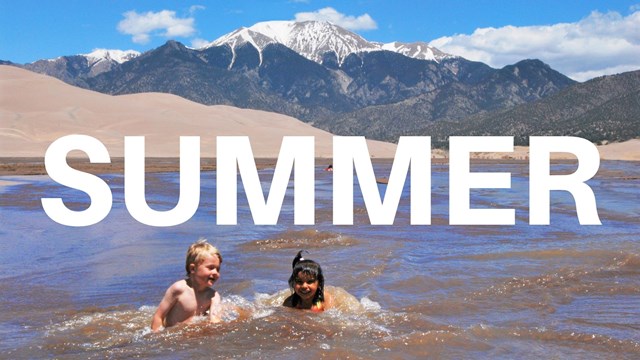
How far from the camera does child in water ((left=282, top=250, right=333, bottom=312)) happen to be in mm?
7480

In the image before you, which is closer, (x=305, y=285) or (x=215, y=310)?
(x=215, y=310)

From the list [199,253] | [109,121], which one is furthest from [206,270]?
[109,121]

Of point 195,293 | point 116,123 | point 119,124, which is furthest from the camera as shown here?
point 116,123

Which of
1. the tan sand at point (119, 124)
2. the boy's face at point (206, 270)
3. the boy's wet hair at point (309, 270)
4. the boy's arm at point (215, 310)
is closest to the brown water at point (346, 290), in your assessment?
the boy's arm at point (215, 310)

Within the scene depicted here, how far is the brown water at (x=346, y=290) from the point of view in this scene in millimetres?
6703

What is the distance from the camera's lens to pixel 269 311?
7.94 m

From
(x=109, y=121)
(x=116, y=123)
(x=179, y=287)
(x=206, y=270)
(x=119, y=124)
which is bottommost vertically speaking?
(x=179, y=287)

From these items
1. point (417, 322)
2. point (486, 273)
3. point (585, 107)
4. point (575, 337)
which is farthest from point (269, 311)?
point (585, 107)

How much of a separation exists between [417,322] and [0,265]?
21.5ft

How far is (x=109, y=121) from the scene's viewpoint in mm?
97562

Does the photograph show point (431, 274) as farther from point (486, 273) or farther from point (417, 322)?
point (417, 322)

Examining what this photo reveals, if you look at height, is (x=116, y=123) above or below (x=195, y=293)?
above

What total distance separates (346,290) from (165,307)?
329cm

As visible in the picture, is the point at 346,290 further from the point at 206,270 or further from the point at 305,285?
the point at 206,270
